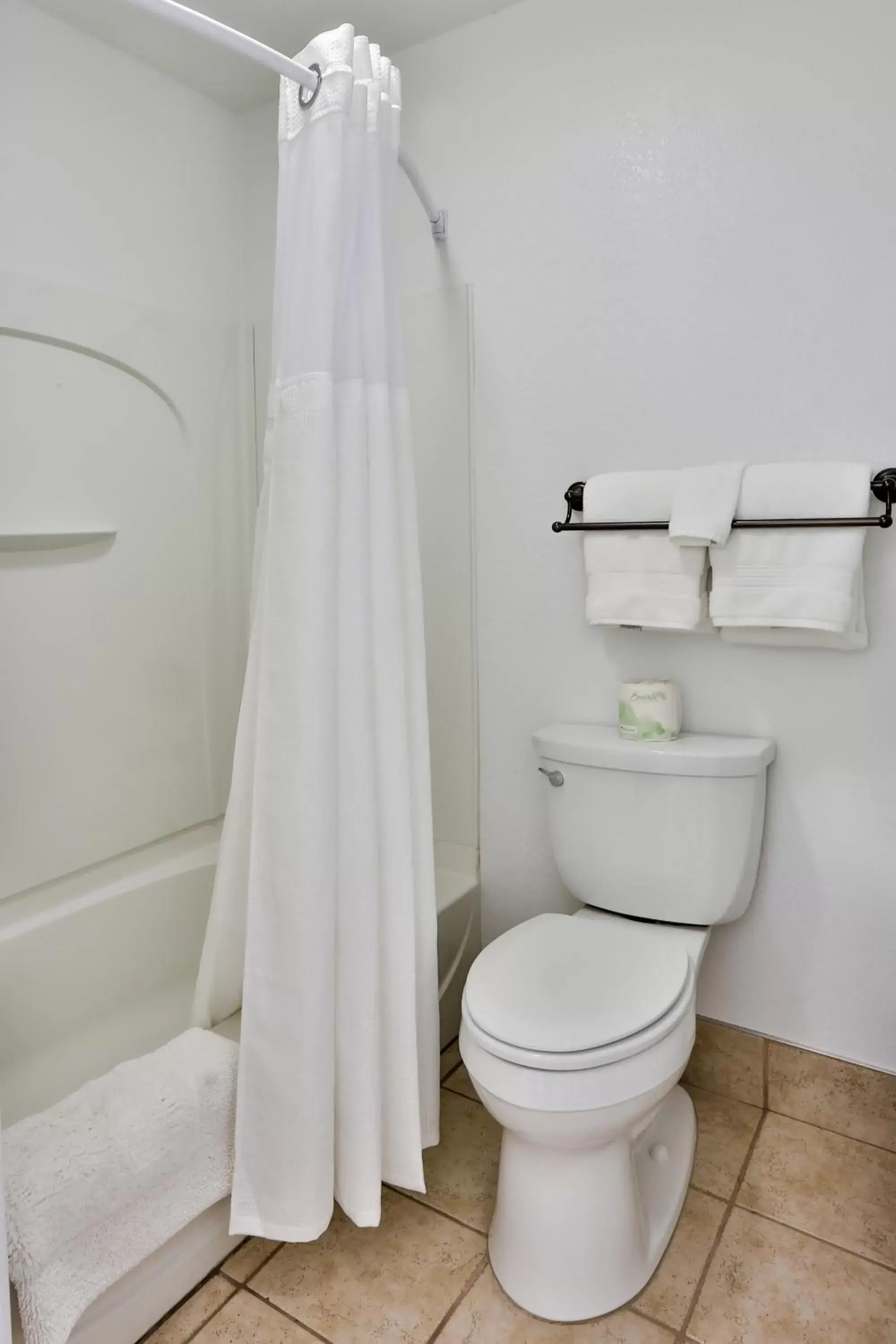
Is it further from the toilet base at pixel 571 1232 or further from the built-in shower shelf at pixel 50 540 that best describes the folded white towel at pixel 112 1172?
the built-in shower shelf at pixel 50 540

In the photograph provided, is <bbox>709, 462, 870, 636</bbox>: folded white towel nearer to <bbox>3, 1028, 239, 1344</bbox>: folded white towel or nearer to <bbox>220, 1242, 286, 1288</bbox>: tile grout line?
<bbox>3, 1028, 239, 1344</bbox>: folded white towel

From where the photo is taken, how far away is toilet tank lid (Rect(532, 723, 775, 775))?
1.62 m

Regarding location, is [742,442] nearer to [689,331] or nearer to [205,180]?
[689,331]

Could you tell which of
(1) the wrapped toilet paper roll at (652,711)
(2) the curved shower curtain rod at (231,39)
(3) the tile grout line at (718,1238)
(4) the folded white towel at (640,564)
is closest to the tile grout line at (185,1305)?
(3) the tile grout line at (718,1238)

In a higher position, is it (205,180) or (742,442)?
(205,180)

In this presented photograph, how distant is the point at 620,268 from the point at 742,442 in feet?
1.47

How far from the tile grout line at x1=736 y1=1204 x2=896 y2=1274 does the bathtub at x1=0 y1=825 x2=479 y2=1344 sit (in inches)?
29.1

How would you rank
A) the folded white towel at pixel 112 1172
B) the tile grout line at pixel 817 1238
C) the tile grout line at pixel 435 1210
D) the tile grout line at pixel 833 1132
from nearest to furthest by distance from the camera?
the folded white towel at pixel 112 1172, the tile grout line at pixel 817 1238, the tile grout line at pixel 435 1210, the tile grout line at pixel 833 1132

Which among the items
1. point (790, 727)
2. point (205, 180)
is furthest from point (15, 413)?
point (790, 727)

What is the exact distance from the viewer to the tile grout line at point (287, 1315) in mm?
1334

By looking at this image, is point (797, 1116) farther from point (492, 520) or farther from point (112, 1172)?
point (492, 520)

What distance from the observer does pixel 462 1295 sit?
1.41m

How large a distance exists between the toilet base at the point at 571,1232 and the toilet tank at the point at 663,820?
466 millimetres

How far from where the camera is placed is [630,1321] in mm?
1354
